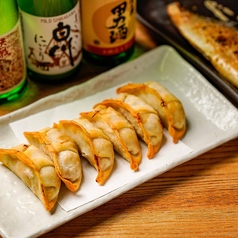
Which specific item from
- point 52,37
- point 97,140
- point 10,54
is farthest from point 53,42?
point 97,140

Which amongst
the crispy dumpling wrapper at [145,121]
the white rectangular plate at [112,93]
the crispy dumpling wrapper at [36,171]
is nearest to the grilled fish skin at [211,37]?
the white rectangular plate at [112,93]

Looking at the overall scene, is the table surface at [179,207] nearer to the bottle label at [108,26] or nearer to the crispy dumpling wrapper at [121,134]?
the crispy dumpling wrapper at [121,134]

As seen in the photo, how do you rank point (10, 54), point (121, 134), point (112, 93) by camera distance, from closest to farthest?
point (121, 134) < point (10, 54) < point (112, 93)

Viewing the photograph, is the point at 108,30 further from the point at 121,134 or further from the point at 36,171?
the point at 36,171

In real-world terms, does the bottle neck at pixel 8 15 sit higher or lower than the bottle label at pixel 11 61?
higher

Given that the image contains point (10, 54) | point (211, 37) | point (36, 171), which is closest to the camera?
point (36, 171)

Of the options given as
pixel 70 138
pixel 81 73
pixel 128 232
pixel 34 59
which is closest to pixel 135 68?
pixel 81 73

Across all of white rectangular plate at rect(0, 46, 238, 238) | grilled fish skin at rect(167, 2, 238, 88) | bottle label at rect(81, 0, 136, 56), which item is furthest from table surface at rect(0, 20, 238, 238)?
bottle label at rect(81, 0, 136, 56)
